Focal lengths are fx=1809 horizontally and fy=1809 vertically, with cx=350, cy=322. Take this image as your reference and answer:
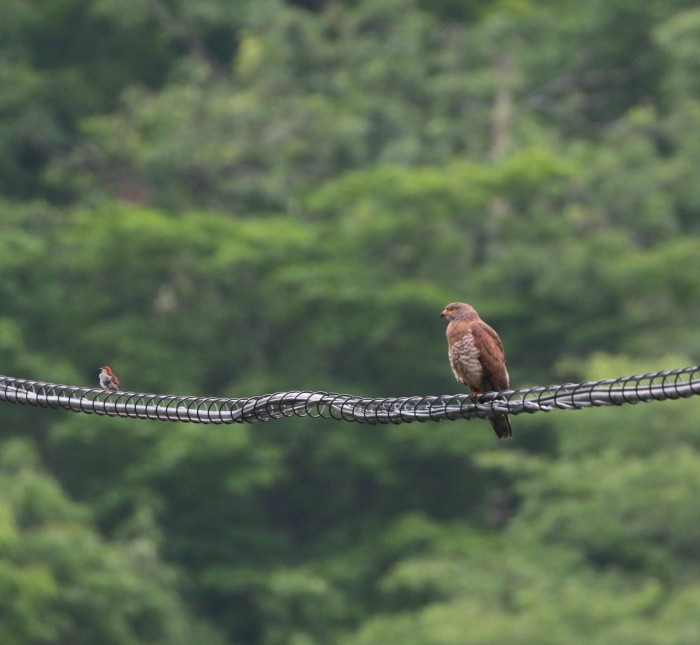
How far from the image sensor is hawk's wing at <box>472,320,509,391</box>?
7.44 m

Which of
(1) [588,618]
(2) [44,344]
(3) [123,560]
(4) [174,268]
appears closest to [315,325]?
(4) [174,268]

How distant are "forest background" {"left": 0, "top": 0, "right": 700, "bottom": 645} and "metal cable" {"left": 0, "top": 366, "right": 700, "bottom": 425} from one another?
13919mm

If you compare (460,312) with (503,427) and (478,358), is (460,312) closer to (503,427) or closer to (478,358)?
(478,358)

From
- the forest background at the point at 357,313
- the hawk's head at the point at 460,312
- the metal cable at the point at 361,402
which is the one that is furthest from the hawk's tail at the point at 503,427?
the forest background at the point at 357,313

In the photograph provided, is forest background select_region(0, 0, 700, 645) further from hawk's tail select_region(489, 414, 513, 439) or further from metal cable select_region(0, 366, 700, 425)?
metal cable select_region(0, 366, 700, 425)

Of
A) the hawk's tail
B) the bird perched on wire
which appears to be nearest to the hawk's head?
the bird perched on wire

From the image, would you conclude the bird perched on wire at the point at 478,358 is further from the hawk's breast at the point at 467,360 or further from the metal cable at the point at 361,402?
the metal cable at the point at 361,402

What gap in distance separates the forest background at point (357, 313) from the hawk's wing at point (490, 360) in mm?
13299

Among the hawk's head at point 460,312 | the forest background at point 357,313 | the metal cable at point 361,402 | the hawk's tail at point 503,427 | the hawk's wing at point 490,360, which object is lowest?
the metal cable at point 361,402

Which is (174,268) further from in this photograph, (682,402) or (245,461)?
(682,402)

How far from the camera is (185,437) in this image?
2561 cm

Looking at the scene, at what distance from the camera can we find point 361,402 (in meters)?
5.93

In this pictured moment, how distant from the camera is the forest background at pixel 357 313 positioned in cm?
2331

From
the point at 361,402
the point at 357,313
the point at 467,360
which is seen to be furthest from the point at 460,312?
the point at 357,313
